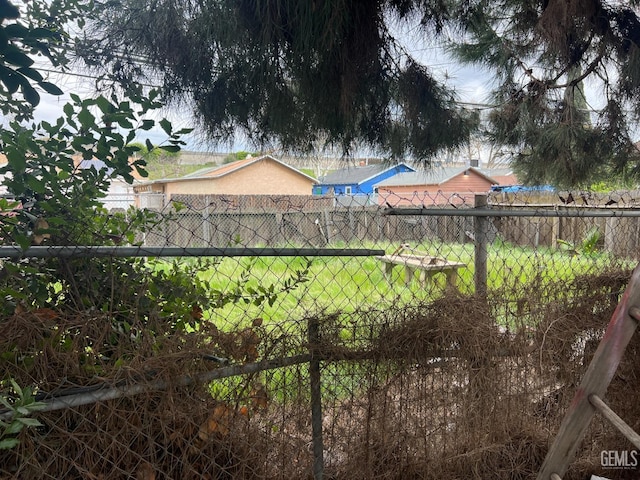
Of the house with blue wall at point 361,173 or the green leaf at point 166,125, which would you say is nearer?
the green leaf at point 166,125

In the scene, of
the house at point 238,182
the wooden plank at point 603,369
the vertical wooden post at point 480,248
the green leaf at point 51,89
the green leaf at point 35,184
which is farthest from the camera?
the house at point 238,182

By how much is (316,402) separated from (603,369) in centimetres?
106

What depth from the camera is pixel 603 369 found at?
158 centimetres

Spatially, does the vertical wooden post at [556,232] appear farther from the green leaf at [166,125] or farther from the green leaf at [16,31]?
the green leaf at [16,31]

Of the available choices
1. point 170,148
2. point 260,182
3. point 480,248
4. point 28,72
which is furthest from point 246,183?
point 28,72

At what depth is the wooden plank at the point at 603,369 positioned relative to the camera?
1571mm

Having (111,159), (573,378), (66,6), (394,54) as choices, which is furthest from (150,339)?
(573,378)

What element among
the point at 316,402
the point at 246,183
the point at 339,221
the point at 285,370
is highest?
the point at 246,183

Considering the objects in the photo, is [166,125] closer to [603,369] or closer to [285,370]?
[285,370]

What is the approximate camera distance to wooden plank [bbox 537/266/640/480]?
1571mm

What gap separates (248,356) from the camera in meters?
1.57

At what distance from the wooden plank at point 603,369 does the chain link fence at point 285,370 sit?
333 millimetres

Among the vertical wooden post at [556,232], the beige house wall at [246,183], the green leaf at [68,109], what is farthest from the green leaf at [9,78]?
the beige house wall at [246,183]

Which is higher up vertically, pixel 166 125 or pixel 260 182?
pixel 260 182
